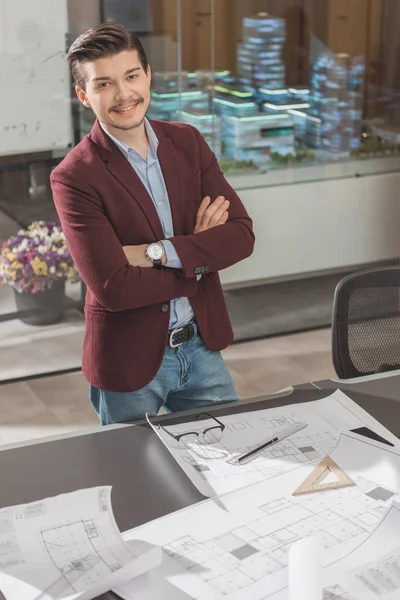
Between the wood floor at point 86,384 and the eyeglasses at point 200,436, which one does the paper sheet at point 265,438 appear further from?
the wood floor at point 86,384

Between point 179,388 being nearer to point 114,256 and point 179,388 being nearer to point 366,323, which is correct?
point 114,256

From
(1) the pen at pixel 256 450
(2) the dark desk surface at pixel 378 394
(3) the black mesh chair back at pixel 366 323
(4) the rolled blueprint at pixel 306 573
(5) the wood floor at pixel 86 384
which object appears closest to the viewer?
(4) the rolled blueprint at pixel 306 573

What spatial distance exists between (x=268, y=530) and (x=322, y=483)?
21 centimetres

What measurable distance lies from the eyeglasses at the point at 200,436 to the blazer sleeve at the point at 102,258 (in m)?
0.40

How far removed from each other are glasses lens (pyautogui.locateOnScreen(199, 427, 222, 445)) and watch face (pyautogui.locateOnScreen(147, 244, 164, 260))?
1.76ft

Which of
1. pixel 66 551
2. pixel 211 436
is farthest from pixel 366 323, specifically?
pixel 66 551

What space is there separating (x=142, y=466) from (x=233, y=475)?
207mm

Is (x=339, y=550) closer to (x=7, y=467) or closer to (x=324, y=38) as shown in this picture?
(x=7, y=467)

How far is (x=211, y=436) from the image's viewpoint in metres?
2.19

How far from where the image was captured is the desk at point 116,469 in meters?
1.93

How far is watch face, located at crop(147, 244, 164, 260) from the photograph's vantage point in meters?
2.50

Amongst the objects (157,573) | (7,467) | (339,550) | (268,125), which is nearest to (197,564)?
(157,573)

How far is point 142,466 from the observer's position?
2.06 m

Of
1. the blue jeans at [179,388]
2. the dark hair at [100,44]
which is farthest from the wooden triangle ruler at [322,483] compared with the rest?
the dark hair at [100,44]
